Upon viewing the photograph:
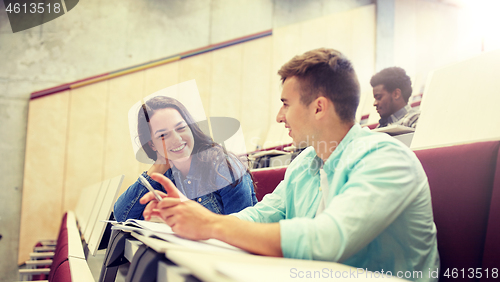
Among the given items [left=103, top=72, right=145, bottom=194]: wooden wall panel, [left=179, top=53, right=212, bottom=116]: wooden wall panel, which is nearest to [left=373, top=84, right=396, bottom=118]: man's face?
[left=179, top=53, right=212, bottom=116]: wooden wall panel

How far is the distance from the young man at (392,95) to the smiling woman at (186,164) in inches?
27.0

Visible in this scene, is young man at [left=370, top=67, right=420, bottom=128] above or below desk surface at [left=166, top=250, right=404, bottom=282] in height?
above

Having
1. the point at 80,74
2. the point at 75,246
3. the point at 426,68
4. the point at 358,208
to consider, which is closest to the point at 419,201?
the point at 358,208

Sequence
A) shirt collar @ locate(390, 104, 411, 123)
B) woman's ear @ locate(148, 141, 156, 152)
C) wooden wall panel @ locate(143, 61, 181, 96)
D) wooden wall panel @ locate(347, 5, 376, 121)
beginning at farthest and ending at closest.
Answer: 1. wooden wall panel @ locate(347, 5, 376, 121)
2. wooden wall panel @ locate(143, 61, 181, 96)
3. shirt collar @ locate(390, 104, 411, 123)
4. woman's ear @ locate(148, 141, 156, 152)

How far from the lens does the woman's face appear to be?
2.19 feet

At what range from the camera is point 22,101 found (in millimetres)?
1881

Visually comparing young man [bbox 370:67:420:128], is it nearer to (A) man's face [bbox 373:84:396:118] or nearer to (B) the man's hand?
(A) man's face [bbox 373:84:396:118]

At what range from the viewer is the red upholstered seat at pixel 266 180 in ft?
2.22

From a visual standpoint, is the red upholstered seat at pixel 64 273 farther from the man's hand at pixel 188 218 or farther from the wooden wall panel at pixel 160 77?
the wooden wall panel at pixel 160 77

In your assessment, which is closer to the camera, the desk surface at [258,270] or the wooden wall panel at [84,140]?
the desk surface at [258,270]

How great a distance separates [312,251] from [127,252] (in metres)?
0.20

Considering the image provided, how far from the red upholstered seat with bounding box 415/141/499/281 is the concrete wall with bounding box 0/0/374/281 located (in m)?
1.95

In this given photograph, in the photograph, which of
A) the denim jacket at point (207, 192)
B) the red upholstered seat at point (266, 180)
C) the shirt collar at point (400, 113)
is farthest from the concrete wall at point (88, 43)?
the red upholstered seat at point (266, 180)

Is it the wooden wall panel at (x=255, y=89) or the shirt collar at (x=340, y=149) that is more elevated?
the wooden wall panel at (x=255, y=89)
